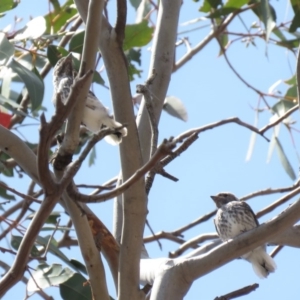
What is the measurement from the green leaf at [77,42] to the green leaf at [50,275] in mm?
939

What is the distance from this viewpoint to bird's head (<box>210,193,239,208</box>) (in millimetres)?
4203

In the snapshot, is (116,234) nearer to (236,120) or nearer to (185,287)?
(185,287)

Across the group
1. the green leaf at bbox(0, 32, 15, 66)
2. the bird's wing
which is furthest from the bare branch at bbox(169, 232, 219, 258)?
the green leaf at bbox(0, 32, 15, 66)

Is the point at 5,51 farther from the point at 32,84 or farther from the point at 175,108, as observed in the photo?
the point at 175,108

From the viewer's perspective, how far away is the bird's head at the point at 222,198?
4.20 m

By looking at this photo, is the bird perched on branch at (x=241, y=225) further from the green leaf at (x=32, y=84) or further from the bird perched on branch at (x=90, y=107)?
the green leaf at (x=32, y=84)

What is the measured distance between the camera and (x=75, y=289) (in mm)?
2562

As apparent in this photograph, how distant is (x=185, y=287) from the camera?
201 cm

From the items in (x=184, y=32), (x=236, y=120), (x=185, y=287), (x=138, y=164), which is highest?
(x=184, y=32)

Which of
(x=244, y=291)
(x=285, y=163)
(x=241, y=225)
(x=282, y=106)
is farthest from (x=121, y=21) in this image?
(x=285, y=163)

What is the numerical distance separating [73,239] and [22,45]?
3.67 ft

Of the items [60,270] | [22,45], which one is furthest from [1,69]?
[60,270]

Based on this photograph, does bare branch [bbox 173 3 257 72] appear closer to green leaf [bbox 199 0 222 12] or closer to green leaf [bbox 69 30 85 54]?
green leaf [bbox 199 0 222 12]

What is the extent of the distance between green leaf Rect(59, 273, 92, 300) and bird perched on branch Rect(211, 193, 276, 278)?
3.34ft
